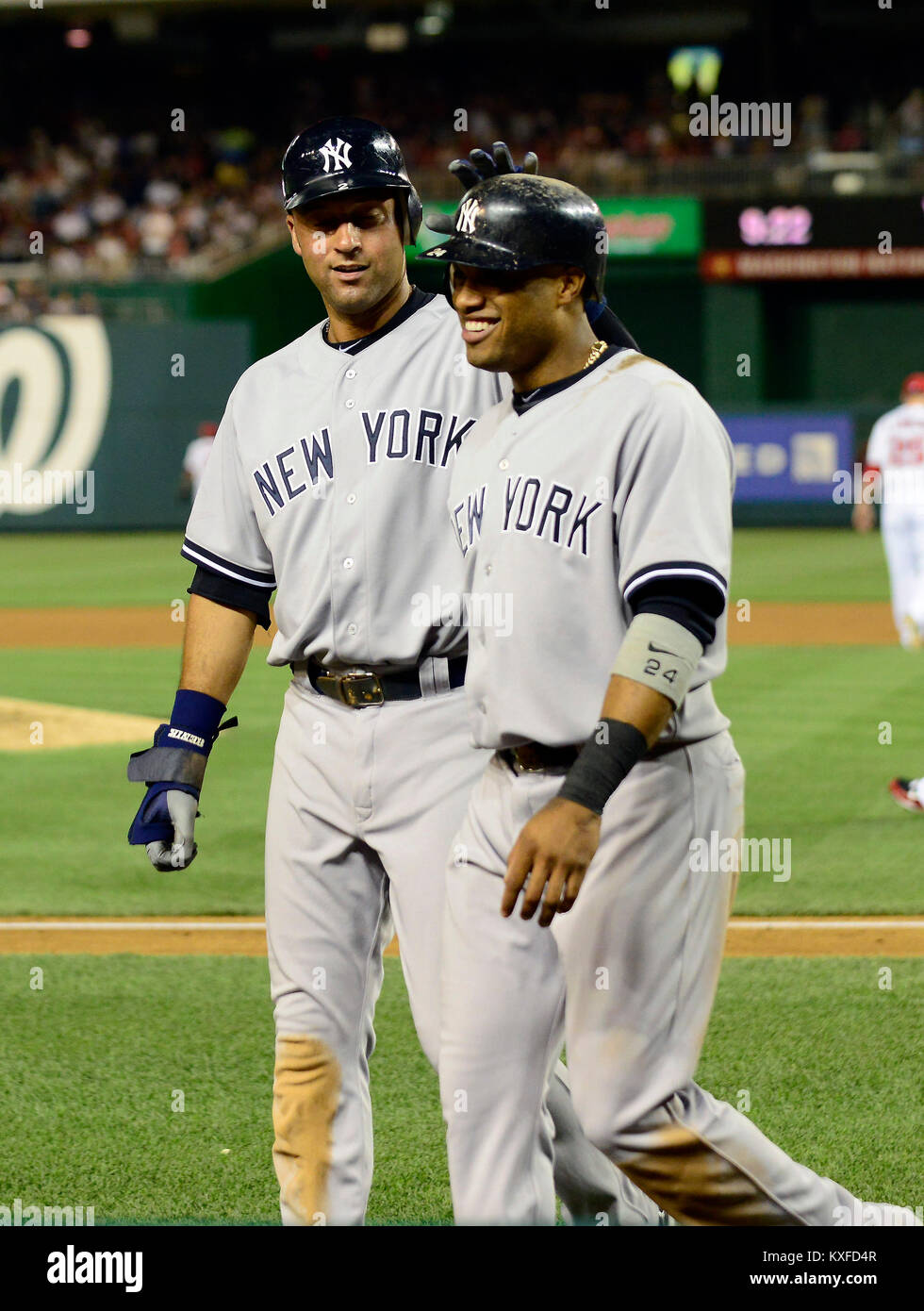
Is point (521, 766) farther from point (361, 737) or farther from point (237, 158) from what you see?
point (237, 158)

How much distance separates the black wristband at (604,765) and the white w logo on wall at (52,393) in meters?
25.4

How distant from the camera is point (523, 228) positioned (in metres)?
2.96

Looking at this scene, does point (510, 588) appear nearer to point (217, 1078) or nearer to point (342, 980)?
point (342, 980)

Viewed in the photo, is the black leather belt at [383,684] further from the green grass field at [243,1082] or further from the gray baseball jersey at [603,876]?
the green grass field at [243,1082]

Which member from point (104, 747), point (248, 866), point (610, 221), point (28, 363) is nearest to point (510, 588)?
point (248, 866)

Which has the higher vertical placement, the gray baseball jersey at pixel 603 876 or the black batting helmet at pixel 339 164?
the black batting helmet at pixel 339 164

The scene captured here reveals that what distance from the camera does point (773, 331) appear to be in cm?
3091

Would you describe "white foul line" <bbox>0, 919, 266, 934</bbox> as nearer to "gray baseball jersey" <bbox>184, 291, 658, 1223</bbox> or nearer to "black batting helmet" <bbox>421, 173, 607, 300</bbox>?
"gray baseball jersey" <bbox>184, 291, 658, 1223</bbox>

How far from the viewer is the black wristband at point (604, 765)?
8.96 feet

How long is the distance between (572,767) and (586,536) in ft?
1.32

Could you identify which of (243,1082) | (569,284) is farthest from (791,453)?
(569,284)
